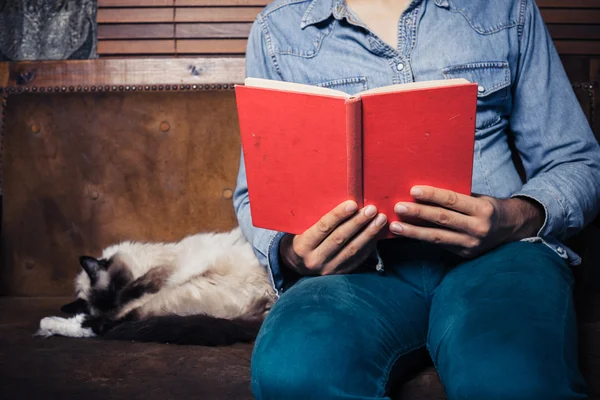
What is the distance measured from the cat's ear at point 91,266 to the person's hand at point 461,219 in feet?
3.21

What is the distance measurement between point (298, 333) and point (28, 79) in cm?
137

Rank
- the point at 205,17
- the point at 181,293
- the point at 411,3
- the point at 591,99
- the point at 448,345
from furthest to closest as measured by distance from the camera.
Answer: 1. the point at 205,17
2. the point at 591,99
3. the point at 181,293
4. the point at 411,3
5. the point at 448,345

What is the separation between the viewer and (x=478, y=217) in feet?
3.27

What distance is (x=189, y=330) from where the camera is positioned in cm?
136

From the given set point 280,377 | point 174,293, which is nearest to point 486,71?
point 280,377

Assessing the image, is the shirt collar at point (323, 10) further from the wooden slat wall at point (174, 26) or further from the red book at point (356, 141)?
the wooden slat wall at point (174, 26)

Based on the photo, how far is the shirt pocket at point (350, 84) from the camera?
4.17ft

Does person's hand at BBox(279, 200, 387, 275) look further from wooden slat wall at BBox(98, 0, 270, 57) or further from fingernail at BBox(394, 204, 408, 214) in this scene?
wooden slat wall at BBox(98, 0, 270, 57)

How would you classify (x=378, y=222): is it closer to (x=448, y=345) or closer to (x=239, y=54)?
(x=448, y=345)

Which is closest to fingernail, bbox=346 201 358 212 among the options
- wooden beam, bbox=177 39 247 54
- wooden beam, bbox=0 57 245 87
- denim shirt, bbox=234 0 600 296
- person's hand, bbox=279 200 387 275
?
person's hand, bbox=279 200 387 275

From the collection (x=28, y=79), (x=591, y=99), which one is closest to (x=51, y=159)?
(x=28, y=79)

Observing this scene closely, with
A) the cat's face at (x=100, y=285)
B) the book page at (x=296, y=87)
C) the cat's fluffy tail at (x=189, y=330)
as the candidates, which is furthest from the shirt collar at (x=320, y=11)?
the cat's face at (x=100, y=285)

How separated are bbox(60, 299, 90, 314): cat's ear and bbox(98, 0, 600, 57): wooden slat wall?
0.83 m

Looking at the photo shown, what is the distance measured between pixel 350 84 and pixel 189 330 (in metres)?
0.67
